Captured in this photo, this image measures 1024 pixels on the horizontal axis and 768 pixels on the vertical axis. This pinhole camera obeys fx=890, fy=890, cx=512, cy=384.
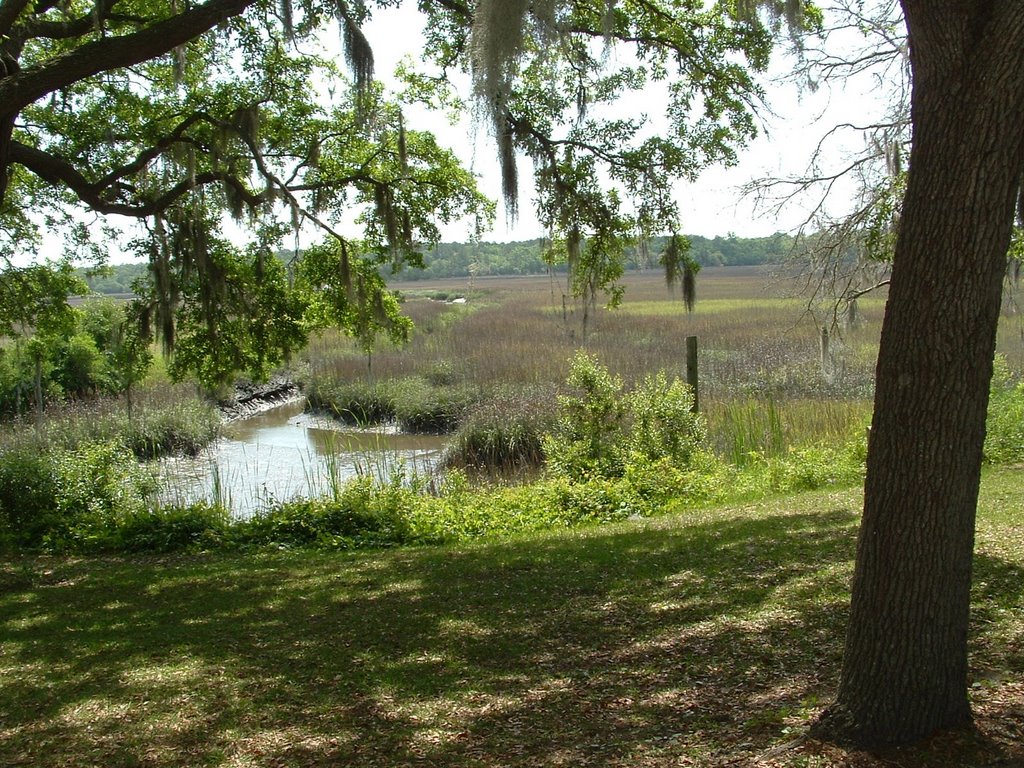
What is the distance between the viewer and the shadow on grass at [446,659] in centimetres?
358

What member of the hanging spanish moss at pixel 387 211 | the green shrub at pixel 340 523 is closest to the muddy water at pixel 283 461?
the green shrub at pixel 340 523

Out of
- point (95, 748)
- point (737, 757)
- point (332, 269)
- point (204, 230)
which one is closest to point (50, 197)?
point (204, 230)

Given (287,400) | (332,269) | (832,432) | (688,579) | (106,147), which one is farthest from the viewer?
(287,400)

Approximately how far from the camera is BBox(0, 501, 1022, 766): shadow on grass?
3.58 metres

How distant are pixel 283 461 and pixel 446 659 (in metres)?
12.4

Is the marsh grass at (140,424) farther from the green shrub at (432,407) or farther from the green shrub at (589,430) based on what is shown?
the green shrub at (589,430)

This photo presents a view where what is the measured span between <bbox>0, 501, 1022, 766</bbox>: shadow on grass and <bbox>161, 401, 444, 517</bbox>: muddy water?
4.76 metres

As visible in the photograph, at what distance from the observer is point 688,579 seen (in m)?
5.91

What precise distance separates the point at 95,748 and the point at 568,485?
24.2 ft

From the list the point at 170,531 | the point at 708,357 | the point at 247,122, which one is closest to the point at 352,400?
the point at 708,357

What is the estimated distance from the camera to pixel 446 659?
4.62 meters

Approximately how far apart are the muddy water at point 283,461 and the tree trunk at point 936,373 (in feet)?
28.5

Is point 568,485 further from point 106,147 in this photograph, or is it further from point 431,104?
point 106,147

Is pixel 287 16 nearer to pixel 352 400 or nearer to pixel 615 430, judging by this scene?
pixel 615 430
